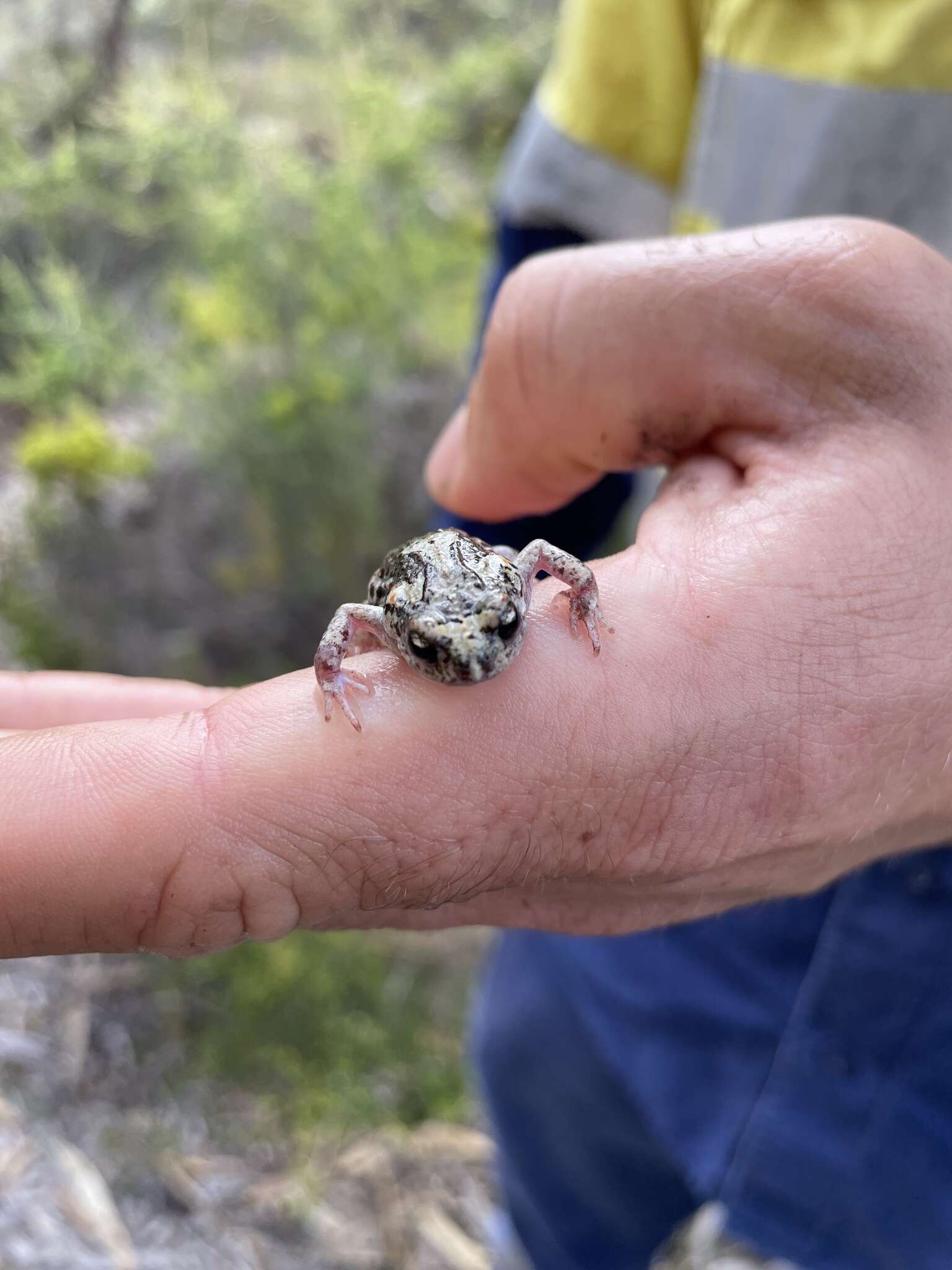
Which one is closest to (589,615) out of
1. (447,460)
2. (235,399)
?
(447,460)

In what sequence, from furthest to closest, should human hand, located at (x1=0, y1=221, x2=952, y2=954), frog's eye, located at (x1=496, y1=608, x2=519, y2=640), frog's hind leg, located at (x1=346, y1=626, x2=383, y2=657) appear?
frog's hind leg, located at (x1=346, y1=626, x2=383, y2=657) → frog's eye, located at (x1=496, y1=608, x2=519, y2=640) → human hand, located at (x1=0, y1=221, x2=952, y2=954)

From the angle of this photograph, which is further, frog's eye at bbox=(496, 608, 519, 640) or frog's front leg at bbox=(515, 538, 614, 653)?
frog's eye at bbox=(496, 608, 519, 640)

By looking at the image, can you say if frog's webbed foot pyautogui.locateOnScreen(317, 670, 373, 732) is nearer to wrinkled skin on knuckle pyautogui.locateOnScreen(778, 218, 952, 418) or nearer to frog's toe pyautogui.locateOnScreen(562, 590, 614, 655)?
frog's toe pyautogui.locateOnScreen(562, 590, 614, 655)

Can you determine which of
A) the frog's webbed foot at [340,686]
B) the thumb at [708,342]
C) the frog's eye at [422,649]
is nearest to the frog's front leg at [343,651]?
the frog's webbed foot at [340,686]

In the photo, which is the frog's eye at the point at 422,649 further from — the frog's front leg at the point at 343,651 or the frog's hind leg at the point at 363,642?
the frog's hind leg at the point at 363,642

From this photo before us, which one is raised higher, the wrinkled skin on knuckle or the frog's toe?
the wrinkled skin on knuckle

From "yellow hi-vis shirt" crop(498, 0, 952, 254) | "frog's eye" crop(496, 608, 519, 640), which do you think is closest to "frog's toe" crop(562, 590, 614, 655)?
"frog's eye" crop(496, 608, 519, 640)

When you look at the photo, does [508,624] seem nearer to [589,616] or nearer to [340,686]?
[589,616]
